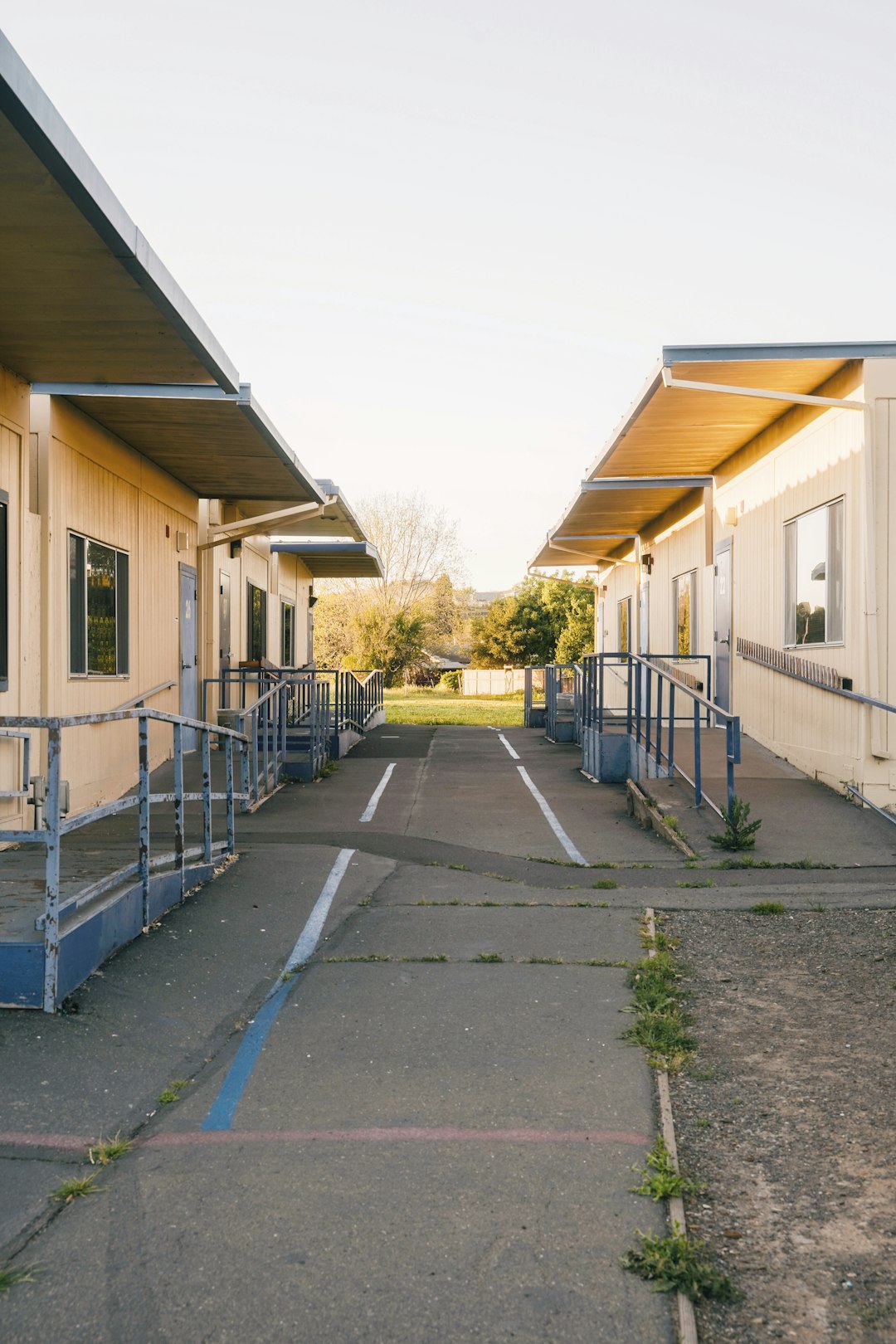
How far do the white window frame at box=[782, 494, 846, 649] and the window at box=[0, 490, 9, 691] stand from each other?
24.4ft

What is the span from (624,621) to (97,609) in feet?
55.6

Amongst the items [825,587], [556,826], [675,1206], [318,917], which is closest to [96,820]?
[318,917]

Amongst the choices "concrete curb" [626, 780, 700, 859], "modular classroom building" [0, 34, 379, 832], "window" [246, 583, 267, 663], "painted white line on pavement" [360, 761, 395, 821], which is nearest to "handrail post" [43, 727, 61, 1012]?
"modular classroom building" [0, 34, 379, 832]

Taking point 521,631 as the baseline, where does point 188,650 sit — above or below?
below

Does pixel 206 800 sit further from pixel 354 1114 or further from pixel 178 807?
pixel 354 1114

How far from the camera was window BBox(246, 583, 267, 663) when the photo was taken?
20.2 m

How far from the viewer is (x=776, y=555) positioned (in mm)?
13188

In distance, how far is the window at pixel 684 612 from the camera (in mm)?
17969

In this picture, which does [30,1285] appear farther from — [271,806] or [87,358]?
[271,806]

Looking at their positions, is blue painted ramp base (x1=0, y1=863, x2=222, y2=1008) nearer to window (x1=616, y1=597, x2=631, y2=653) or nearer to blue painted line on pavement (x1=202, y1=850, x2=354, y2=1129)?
blue painted line on pavement (x1=202, y1=850, x2=354, y2=1129)

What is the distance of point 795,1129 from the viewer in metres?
4.00

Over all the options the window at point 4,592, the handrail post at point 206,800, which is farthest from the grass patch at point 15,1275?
the window at point 4,592

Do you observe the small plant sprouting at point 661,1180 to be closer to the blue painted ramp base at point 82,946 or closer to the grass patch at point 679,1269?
the grass patch at point 679,1269

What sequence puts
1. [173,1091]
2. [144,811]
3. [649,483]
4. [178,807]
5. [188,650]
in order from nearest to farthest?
[173,1091] → [144,811] → [178,807] → [188,650] → [649,483]
